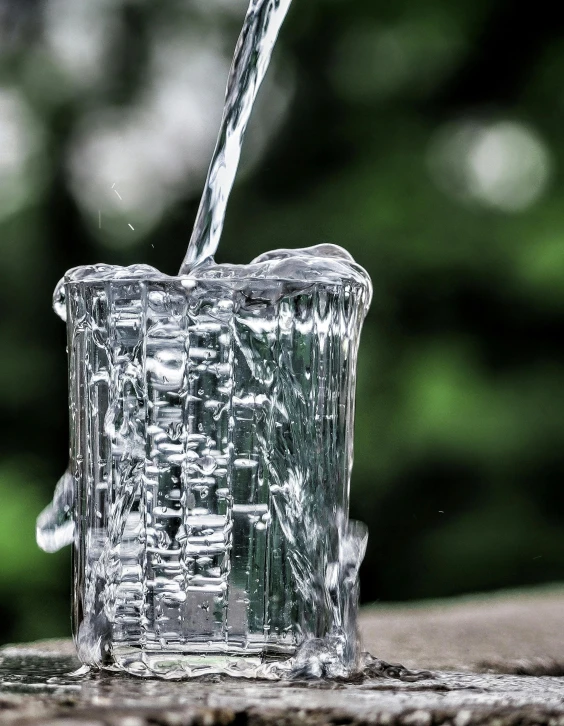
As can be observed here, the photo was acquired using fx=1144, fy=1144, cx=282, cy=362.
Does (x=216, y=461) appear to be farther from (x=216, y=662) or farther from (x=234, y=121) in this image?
(x=234, y=121)

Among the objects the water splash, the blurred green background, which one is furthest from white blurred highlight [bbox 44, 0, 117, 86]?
the water splash

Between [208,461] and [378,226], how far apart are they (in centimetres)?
270

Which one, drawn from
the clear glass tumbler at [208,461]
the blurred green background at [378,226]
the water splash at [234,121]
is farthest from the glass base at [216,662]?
the blurred green background at [378,226]

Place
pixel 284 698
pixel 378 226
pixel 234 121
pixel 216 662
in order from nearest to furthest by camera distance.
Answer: pixel 284 698, pixel 216 662, pixel 234 121, pixel 378 226

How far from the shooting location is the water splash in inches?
49.2

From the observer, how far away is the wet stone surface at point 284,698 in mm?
805

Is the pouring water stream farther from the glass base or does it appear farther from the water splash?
the water splash

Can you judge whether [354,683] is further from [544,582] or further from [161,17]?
[161,17]

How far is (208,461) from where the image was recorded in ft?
3.47

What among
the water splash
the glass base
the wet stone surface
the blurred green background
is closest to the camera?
the wet stone surface

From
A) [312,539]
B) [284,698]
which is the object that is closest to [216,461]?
[312,539]

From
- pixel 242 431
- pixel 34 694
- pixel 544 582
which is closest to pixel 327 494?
pixel 242 431

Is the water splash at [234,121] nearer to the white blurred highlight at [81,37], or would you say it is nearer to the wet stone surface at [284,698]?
the wet stone surface at [284,698]

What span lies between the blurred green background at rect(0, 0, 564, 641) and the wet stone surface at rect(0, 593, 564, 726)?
7.81ft
